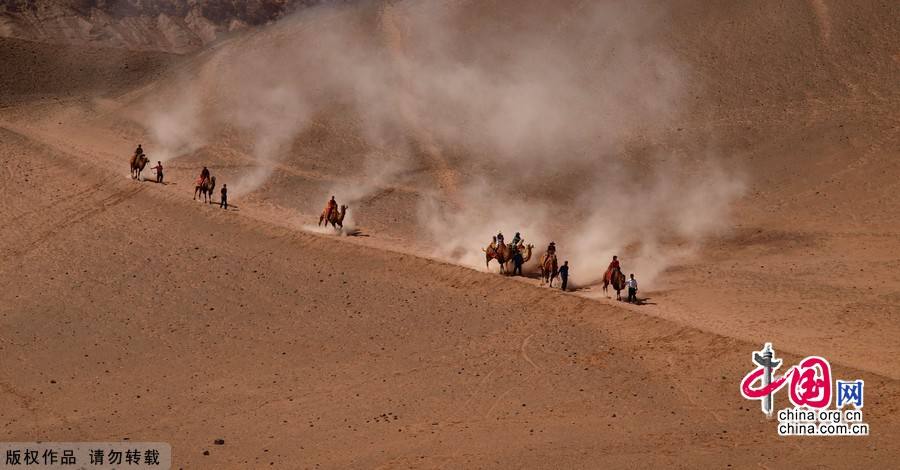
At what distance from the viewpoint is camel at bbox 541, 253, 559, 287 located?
31062 millimetres

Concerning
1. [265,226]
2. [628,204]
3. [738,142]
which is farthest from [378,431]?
[738,142]

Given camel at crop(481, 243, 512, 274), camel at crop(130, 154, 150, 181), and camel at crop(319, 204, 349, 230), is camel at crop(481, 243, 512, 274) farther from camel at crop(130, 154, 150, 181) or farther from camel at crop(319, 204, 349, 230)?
camel at crop(130, 154, 150, 181)

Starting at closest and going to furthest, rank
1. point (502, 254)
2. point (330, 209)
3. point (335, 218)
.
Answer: point (502, 254) < point (330, 209) < point (335, 218)

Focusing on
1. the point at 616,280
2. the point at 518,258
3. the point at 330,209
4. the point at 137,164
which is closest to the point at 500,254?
the point at 518,258

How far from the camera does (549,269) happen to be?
31203 millimetres

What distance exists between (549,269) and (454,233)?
6.78 metres

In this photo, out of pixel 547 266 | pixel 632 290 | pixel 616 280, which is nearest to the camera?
pixel 632 290

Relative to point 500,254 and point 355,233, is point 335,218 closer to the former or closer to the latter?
point 355,233

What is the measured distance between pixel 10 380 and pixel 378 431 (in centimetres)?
828

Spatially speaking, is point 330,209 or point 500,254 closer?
point 500,254

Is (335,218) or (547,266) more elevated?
(335,218)

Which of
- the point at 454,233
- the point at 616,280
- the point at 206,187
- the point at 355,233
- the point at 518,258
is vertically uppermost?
the point at 206,187

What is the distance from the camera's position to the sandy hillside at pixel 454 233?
75.6ft

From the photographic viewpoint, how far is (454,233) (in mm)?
37469
